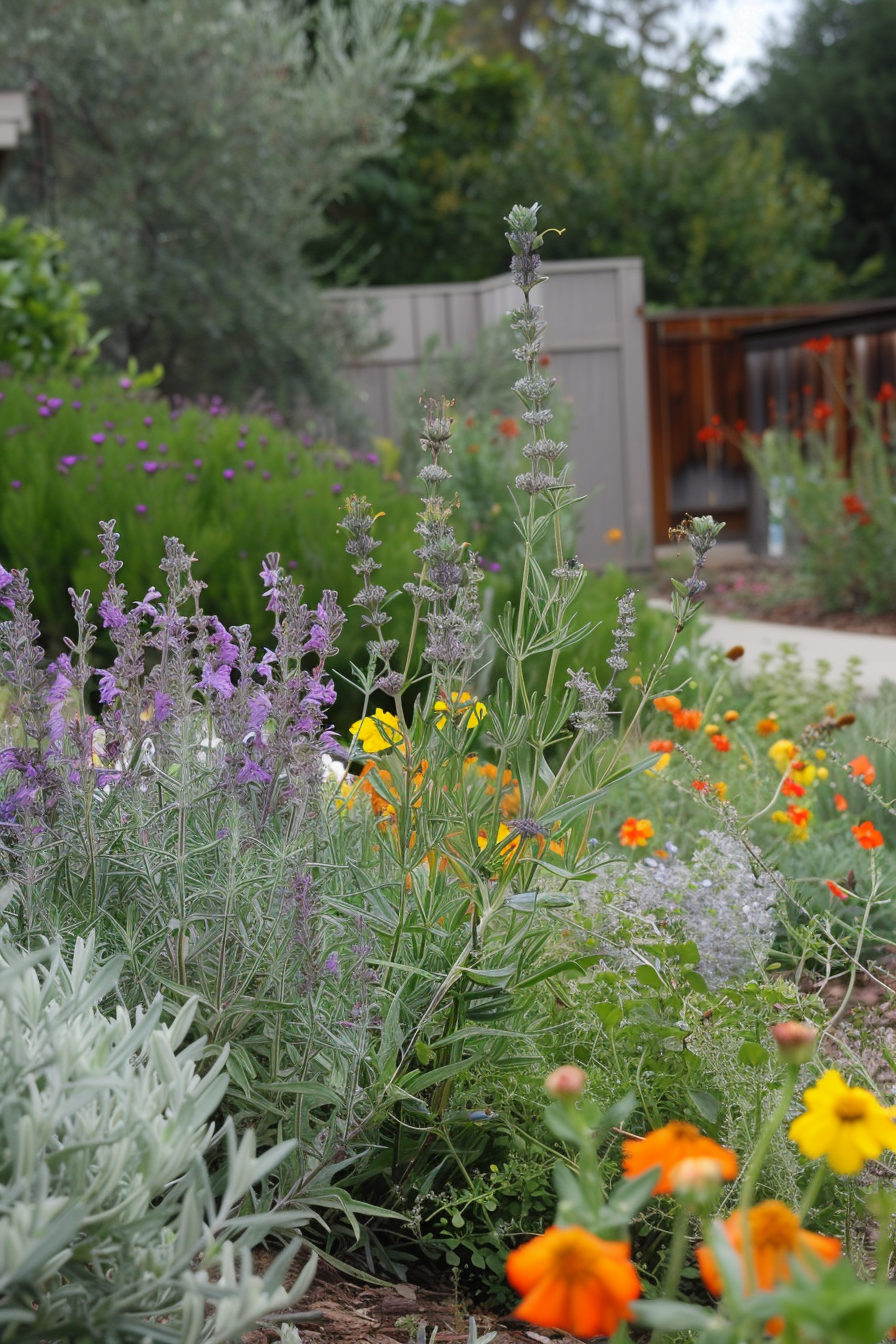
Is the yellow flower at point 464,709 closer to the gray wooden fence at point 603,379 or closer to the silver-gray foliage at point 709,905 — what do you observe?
the silver-gray foliage at point 709,905

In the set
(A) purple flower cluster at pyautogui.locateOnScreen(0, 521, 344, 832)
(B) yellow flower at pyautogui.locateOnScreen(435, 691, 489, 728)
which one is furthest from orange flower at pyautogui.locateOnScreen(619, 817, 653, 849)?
(A) purple flower cluster at pyautogui.locateOnScreen(0, 521, 344, 832)

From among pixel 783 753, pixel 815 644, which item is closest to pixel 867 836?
pixel 783 753

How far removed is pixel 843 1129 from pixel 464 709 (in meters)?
0.98

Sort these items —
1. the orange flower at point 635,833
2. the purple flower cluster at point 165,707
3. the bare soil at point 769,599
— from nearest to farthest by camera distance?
the purple flower cluster at point 165,707
the orange flower at point 635,833
the bare soil at point 769,599

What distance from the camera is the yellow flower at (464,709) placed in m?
1.92

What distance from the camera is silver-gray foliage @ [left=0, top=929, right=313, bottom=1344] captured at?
3.85ft

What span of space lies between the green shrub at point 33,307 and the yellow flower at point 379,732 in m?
5.04

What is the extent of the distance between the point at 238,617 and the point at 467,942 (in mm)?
2669

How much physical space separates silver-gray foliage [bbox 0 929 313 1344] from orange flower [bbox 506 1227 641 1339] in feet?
1.08

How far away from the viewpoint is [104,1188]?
1271mm

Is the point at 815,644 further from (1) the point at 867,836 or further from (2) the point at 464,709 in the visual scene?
(2) the point at 464,709

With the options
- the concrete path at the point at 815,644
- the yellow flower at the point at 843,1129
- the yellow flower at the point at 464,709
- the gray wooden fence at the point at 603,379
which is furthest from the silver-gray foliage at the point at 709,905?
the gray wooden fence at the point at 603,379

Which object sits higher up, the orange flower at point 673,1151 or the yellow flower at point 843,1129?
the yellow flower at point 843,1129

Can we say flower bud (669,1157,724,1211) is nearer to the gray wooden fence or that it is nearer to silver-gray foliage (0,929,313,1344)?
silver-gray foliage (0,929,313,1344)
